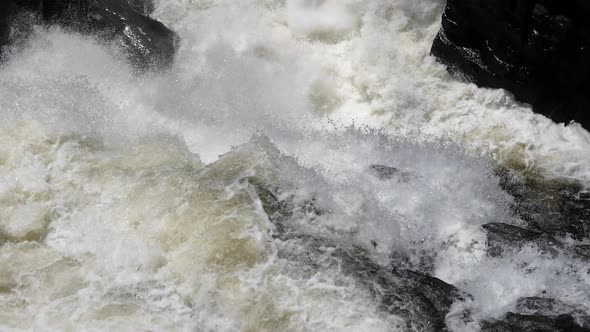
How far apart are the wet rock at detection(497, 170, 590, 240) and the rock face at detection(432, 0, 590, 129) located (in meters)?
0.92

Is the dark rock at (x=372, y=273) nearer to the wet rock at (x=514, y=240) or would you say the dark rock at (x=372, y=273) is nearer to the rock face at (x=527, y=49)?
the wet rock at (x=514, y=240)

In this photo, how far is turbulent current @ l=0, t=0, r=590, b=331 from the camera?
13.0ft

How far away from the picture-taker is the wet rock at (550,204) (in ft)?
15.5

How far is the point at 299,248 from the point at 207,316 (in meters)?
0.84

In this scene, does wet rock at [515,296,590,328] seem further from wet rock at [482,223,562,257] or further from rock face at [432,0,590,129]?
rock face at [432,0,590,129]

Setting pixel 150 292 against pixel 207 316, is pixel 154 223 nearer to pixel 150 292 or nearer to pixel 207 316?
pixel 150 292

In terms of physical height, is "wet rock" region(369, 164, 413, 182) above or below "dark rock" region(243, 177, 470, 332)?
above

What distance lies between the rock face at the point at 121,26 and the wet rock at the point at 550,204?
4345mm

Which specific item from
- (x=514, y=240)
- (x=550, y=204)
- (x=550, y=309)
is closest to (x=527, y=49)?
(x=550, y=204)

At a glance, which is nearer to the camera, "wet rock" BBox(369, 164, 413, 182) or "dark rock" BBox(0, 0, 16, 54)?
"wet rock" BBox(369, 164, 413, 182)

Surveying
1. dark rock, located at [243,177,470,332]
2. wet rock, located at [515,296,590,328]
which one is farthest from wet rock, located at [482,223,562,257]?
dark rock, located at [243,177,470,332]

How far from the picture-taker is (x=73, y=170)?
5188 millimetres

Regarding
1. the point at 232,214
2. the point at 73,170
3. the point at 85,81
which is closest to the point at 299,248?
the point at 232,214

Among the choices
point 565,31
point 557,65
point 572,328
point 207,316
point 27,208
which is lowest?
point 27,208
